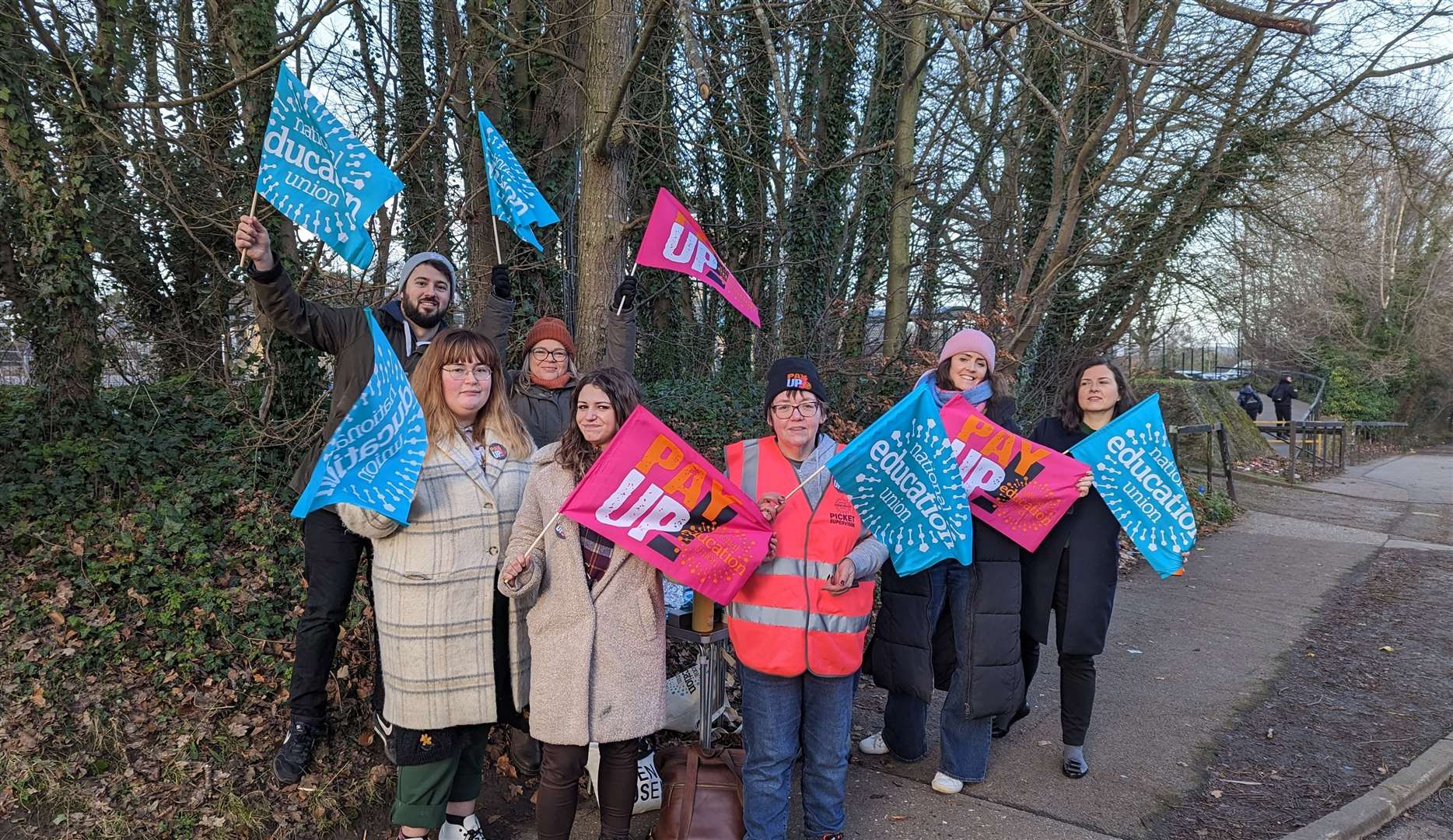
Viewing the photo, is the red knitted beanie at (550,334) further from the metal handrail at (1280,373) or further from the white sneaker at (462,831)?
the metal handrail at (1280,373)

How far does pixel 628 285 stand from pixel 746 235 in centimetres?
615

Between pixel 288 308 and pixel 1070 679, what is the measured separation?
3.87 metres

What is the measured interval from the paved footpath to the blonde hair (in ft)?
5.80

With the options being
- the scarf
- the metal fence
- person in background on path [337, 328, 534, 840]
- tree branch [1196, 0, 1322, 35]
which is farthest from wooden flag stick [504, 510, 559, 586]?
the metal fence

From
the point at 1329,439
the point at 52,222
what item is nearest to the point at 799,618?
the point at 52,222

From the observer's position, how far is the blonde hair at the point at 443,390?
3.07 meters

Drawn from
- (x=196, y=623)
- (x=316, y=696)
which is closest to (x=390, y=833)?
→ (x=316, y=696)

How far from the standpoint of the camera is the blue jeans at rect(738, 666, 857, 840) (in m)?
3.22

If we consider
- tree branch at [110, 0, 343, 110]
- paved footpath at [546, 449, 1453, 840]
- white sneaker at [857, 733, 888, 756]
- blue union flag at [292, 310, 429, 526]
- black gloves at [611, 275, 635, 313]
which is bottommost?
paved footpath at [546, 449, 1453, 840]

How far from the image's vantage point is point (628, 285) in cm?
448

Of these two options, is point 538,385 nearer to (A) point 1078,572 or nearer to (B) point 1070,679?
(A) point 1078,572

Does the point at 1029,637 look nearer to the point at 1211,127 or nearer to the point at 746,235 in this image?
the point at 746,235

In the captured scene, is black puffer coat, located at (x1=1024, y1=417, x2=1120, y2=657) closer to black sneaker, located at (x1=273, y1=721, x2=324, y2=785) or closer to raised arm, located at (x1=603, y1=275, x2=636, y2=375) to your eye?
raised arm, located at (x1=603, y1=275, x2=636, y2=375)

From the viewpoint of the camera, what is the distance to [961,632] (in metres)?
3.91
